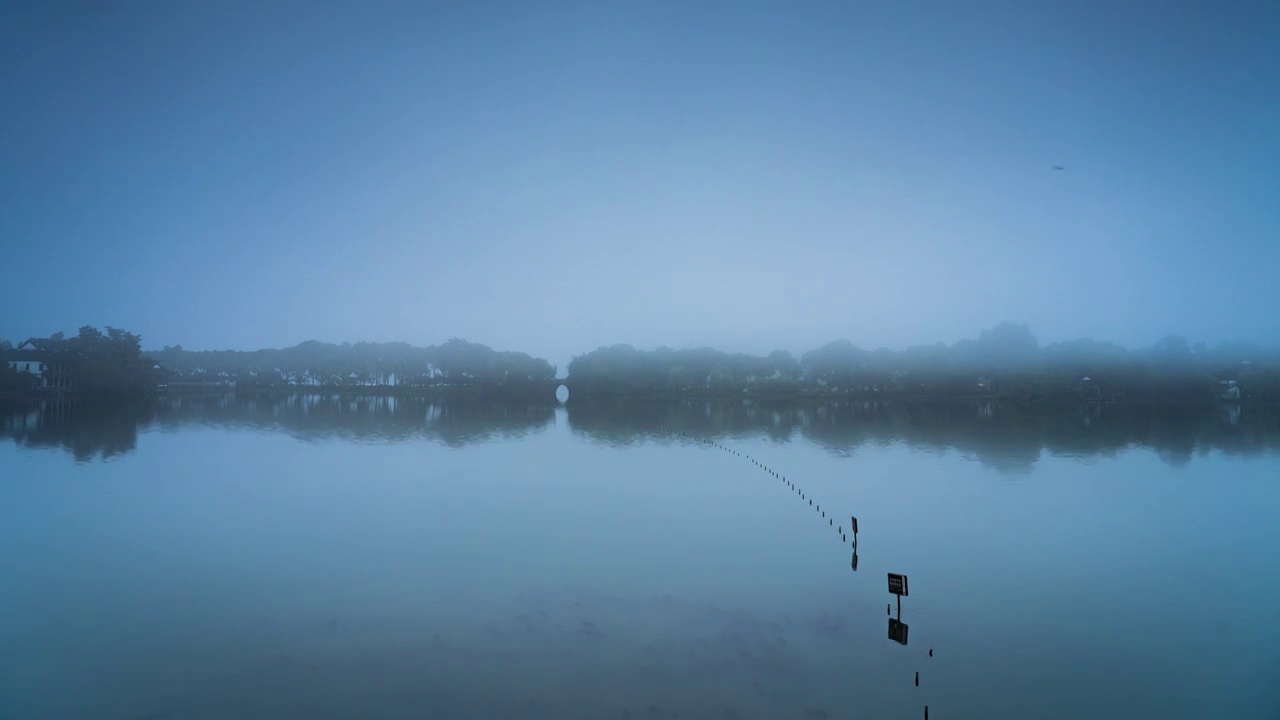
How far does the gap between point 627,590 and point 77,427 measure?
5498 cm

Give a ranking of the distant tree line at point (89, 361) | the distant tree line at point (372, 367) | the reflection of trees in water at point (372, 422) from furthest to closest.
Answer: the distant tree line at point (372, 367)
the distant tree line at point (89, 361)
the reflection of trees in water at point (372, 422)

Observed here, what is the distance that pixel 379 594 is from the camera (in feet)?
52.7

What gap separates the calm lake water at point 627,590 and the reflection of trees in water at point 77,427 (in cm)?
473

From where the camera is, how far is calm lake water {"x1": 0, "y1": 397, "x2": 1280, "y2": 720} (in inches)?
455

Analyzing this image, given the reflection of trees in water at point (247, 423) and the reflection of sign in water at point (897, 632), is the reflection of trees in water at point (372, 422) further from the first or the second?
the reflection of sign in water at point (897, 632)

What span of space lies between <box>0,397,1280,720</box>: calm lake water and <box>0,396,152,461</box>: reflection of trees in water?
473 centimetres

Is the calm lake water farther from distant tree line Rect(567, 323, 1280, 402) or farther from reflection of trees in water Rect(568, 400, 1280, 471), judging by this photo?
distant tree line Rect(567, 323, 1280, 402)

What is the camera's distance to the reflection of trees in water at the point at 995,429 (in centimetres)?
4594

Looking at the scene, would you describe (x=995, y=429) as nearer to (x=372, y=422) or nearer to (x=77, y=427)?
(x=372, y=422)

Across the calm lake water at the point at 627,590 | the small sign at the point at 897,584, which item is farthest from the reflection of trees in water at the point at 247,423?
the small sign at the point at 897,584

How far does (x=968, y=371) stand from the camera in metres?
115

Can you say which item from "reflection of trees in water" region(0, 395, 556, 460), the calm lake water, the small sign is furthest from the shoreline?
the small sign

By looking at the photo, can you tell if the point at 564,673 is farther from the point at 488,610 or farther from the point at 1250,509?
the point at 1250,509

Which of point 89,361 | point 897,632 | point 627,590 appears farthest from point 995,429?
point 89,361
